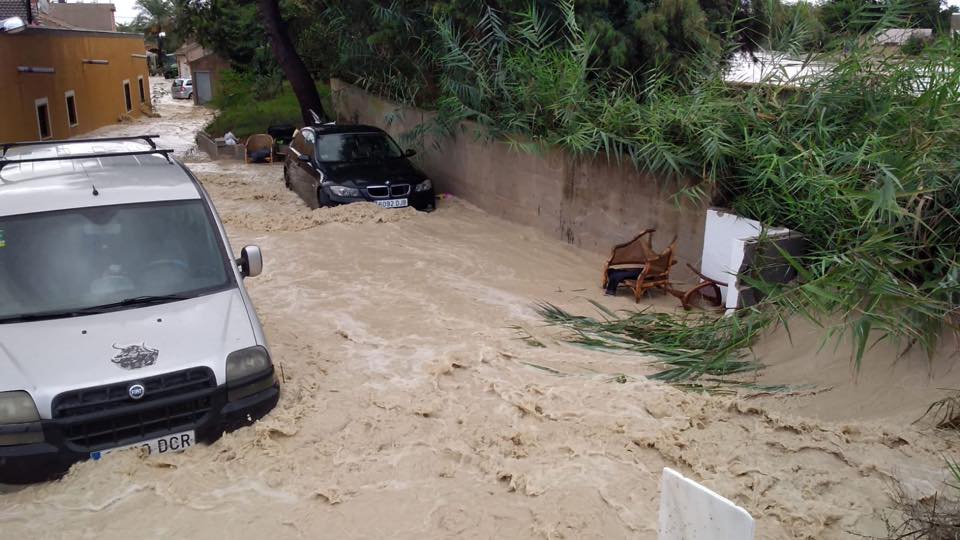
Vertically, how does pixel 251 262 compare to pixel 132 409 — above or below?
above

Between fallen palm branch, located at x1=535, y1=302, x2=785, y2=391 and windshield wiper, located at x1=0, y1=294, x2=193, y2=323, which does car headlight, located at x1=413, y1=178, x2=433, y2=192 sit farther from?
windshield wiper, located at x1=0, y1=294, x2=193, y2=323

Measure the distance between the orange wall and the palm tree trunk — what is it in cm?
646

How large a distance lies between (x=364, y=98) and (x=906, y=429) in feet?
52.6

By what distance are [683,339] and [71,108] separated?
25637 mm

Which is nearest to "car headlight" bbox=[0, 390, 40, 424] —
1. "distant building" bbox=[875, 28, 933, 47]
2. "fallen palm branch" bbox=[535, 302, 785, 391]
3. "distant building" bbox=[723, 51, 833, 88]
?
"fallen palm branch" bbox=[535, 302, 785, 391]

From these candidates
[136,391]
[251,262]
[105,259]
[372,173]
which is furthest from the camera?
[372,173]

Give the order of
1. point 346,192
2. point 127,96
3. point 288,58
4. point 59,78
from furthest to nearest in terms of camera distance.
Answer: point 127,96
point 59,78
point 288,58
point 346,192

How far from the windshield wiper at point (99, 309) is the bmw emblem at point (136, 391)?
71 centimetres

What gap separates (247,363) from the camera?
4.77 meters

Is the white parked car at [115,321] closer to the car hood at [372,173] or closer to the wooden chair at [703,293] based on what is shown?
the wooden chair at [703,293]

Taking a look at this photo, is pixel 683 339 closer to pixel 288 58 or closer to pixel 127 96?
pixel 288 58

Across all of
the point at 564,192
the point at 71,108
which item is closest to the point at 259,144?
the point at 71,108

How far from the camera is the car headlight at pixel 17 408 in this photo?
163 inches

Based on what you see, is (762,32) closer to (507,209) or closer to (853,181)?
(507,209)
